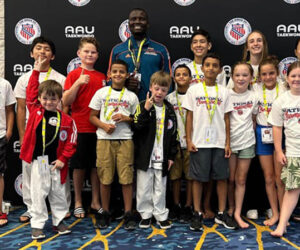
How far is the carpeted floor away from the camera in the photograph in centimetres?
270

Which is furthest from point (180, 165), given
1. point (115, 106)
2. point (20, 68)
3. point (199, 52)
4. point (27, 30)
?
point (27, 30)

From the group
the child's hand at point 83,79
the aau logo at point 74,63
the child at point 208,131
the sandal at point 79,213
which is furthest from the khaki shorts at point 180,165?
the aau logo at point 74,63

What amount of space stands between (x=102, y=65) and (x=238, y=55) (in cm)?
164

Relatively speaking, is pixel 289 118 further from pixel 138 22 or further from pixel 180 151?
pixel 138 22

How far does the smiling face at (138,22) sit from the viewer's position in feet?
11.7

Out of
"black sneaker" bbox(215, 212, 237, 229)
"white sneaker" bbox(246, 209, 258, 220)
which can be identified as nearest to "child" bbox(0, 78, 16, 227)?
"black sneaker" bbox(215, 212, 237, 229)

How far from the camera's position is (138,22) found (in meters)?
3.57

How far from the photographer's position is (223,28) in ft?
12.7

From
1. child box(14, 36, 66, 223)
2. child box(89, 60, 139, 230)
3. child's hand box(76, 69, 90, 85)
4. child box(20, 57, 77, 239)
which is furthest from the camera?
child box(14, 36, 66, 223)

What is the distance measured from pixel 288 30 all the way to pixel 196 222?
8.15 feet

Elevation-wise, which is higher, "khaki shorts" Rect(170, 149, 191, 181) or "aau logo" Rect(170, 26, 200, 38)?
"aau logo" Rect(170, 26, 200, 38)

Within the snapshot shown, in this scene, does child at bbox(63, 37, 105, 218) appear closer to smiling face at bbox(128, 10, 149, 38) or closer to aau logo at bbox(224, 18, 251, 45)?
smiling face at bbox(128, 10, 149, 38)

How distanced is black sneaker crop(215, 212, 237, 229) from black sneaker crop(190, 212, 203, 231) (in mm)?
191

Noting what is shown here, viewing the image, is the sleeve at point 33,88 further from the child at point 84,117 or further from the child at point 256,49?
the child at point 256,49
